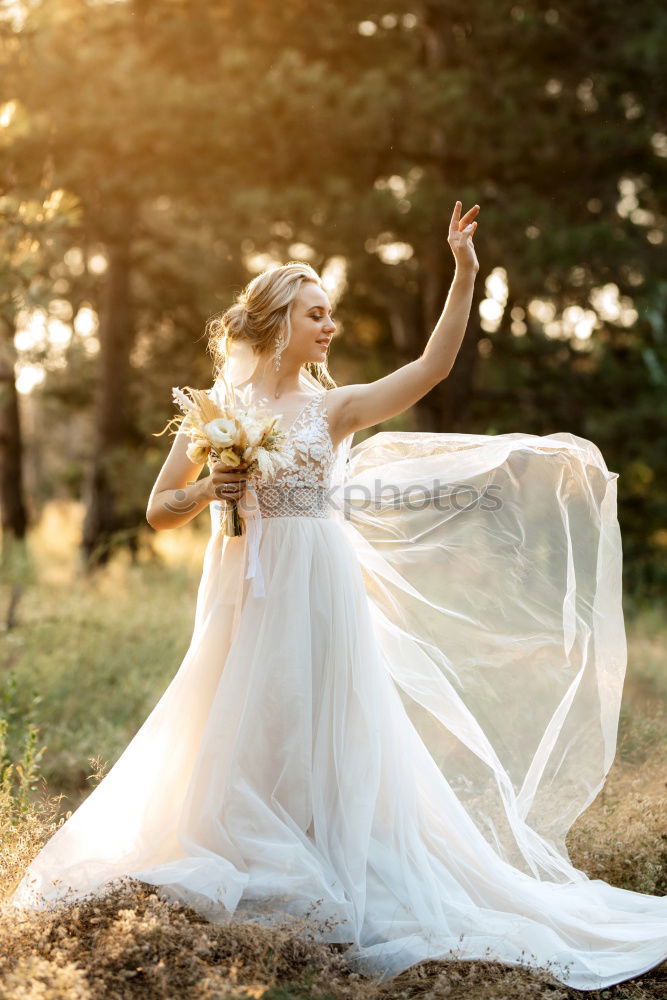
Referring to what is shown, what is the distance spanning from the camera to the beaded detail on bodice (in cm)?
407

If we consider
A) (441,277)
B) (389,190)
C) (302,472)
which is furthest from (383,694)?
(441,277)

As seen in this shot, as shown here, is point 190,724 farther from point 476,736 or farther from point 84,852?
point 476,736

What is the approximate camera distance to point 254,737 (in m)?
3.92

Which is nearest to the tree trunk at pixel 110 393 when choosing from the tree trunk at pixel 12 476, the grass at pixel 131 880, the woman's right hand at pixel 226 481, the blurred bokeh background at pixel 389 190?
the blurred bokeh background at pixel 389 190

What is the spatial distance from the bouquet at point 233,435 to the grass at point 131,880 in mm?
1428

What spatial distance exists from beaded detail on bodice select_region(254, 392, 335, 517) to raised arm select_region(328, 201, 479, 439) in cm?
10

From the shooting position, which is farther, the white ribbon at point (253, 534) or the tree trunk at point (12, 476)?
the tree trunk at point (12, 476)

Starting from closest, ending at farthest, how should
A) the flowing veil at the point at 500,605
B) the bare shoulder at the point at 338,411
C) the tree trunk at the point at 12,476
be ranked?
the bare shoulder at the point at 338,411
the flowing veil at the point at 500,605
the tree trunk at the point at 12,476

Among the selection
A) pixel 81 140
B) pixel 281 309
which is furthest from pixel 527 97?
pixel 281 309

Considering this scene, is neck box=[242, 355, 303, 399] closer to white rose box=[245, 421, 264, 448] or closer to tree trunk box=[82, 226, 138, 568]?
white rose box=[245, 421, 264, 448]

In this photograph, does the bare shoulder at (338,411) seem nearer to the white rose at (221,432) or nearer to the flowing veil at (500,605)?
the flowing veil at (500,605)

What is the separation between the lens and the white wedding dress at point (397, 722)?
3.74 meters

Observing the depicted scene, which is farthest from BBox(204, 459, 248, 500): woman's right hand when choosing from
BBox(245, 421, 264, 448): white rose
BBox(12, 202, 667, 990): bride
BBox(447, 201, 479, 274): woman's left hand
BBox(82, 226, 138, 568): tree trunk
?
BBox(82, 226, 138, 568): tree trunk

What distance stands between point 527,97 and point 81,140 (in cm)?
544
